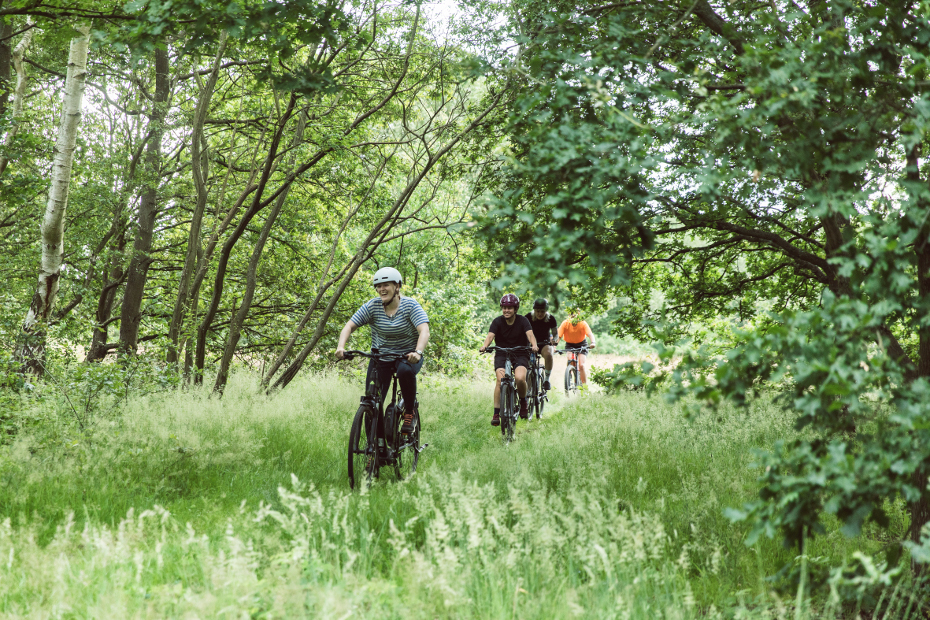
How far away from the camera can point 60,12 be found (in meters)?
5.45

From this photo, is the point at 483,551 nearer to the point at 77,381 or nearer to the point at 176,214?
the point at 77,381

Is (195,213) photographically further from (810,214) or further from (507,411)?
(810,214)

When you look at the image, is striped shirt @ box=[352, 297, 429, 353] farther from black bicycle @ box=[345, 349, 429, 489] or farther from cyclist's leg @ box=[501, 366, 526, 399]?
cyclist's leg @ box=[501, 366, 526, 399]

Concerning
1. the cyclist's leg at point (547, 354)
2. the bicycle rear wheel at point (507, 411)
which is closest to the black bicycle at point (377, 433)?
the bicycle rear wheel at point (507, 411)

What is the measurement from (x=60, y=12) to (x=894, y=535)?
8.06 metres

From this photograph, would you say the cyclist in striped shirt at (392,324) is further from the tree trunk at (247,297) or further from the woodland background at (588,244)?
the tree trunk at (247,297)

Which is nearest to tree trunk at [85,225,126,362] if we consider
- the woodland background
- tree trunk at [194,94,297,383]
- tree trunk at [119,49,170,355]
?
the woodland background

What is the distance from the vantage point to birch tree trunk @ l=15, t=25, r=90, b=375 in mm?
7863

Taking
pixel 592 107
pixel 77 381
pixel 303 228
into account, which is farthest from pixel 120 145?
pixel 592 107

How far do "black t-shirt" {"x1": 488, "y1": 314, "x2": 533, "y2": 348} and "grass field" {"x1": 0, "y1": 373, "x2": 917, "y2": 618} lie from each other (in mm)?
1376

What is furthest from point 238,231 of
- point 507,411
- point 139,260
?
point 139,260

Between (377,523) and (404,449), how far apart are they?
2.31 m

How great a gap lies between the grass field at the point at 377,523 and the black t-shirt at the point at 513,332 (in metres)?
1.38

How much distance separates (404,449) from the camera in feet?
22.4
